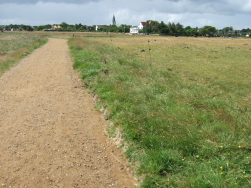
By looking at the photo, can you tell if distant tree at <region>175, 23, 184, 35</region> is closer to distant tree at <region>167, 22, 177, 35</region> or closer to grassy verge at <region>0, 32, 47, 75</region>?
distant tree at <region>167, 22, 177, 35</region>

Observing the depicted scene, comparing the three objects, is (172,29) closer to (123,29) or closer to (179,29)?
(179,29)

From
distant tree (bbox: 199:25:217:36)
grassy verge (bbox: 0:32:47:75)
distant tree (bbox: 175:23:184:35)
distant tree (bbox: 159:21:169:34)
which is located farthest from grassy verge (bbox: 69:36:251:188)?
distant tree (bbox: 199:25:217:36)

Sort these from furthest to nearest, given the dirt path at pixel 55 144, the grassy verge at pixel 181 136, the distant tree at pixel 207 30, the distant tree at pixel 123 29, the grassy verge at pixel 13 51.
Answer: the distant tree at pixel 123 29, the distant tree at pixel 207 30, the grassy verge at pixel 13 51, the dirt path at pixel 55 144, the grassy verge at pixel 181 136

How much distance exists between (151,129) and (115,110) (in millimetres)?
1581

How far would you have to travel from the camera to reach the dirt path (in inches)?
158

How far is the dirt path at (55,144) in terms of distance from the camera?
13.2 feet

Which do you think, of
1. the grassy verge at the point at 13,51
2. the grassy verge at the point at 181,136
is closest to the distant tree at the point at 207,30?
the grassy verge at the point at 13,51

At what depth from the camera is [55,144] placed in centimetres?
508

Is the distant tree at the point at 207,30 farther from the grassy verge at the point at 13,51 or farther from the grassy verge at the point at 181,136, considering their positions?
the grassy verge at the point at 181,136

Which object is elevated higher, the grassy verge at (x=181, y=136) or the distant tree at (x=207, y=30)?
the distant tree at (x=207, y=30)

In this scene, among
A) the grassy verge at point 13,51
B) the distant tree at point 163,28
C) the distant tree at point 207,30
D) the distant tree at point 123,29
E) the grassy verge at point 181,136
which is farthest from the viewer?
the distant tree at point 123,29

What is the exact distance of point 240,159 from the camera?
409 centimetres

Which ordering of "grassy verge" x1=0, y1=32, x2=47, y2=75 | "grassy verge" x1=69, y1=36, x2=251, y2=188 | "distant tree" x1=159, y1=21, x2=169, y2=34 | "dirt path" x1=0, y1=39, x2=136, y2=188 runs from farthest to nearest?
"distant tree" x1=159, y1=21, x2=169, y2=34 < "grassy verge" x1=0, y1=32, x2=47, y2=75 < "dirt path" x1=0, y1=39, x2=136, y2=188 < "grassy verge" x1=69, y1=36, x2=251, y2=188

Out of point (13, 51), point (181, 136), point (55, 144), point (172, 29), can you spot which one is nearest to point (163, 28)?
point (172, 29)
